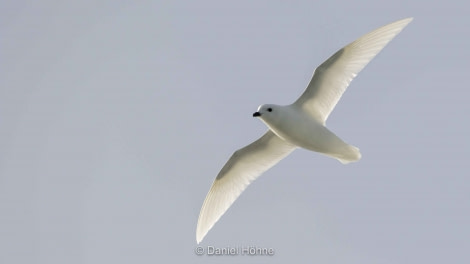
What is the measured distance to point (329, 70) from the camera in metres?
18.2

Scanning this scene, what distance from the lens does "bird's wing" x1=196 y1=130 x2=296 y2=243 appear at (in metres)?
19.4

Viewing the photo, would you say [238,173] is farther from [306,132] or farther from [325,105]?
[325,105]

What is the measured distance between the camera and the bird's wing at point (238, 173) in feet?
63.6

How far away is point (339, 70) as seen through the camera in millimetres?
18172

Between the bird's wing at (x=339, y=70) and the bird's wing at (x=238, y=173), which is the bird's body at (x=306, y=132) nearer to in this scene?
the bird's wing at (x=339, y=70)

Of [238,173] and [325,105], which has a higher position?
[325,105]

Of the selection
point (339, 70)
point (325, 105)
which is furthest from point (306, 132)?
point (339, 70)

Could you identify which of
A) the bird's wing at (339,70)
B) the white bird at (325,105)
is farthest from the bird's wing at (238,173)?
the bird's wing at (339,70)

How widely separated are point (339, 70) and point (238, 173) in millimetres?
3093

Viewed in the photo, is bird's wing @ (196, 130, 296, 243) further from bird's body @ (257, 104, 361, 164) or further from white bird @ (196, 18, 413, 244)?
bird's body @ (257, 104, 361, 164)

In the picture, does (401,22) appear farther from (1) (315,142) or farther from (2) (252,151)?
(2) (252,151)

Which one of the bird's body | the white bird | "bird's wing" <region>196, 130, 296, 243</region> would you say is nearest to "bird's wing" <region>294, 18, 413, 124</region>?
A: the white bird

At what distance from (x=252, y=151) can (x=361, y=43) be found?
308 cm

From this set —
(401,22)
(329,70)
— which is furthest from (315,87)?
(401,22)
